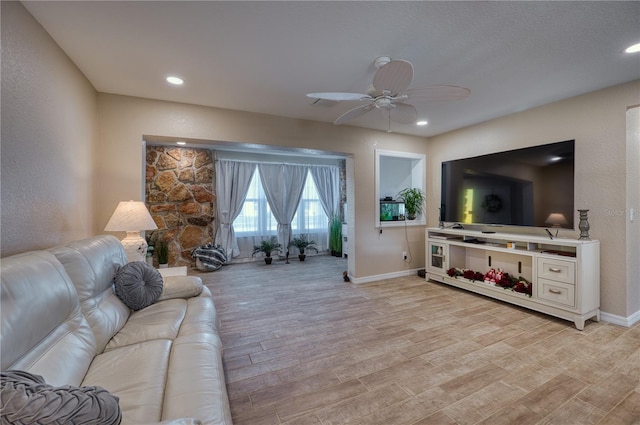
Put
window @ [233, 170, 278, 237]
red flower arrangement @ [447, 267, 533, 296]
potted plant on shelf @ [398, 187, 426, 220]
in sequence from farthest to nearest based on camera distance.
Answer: window @ [233, 170, 278, 237], potted plant on shelf @ [398, 187, 426, 220], red flower arrangement @ [447, 267, 533, 296]

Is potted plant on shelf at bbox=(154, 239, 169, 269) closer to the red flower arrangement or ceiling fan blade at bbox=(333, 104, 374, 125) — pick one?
ceiling fan blade at bbox=(333, 104, 374, 125)

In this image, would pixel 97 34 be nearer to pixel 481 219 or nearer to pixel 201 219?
pixel 201 219

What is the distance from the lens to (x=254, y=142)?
3469 mm

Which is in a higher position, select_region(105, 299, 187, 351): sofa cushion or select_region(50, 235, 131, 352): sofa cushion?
select_region(50, 235, 131, 352): sofa cushion

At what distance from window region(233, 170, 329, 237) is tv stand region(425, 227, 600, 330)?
313 centimetres

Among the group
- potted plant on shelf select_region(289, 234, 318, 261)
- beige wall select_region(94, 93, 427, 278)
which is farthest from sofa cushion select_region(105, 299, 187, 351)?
potted plant on shelf select_region(289, 234, 318, 261)

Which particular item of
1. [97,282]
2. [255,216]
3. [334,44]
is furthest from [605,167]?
[255,216]

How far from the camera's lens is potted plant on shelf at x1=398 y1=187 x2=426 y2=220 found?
15.1ft

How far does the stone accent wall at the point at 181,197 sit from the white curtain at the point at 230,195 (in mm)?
161

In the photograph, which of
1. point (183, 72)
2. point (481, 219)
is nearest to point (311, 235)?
point (481, 219)

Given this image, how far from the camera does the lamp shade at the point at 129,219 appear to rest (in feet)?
8.22

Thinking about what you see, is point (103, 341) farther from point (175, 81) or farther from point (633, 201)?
point (633, 201)

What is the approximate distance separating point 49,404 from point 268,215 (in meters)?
5.55

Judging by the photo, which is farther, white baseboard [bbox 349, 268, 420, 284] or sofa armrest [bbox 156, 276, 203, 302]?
white baseboard [bbox 349, 268, 420, 284]
